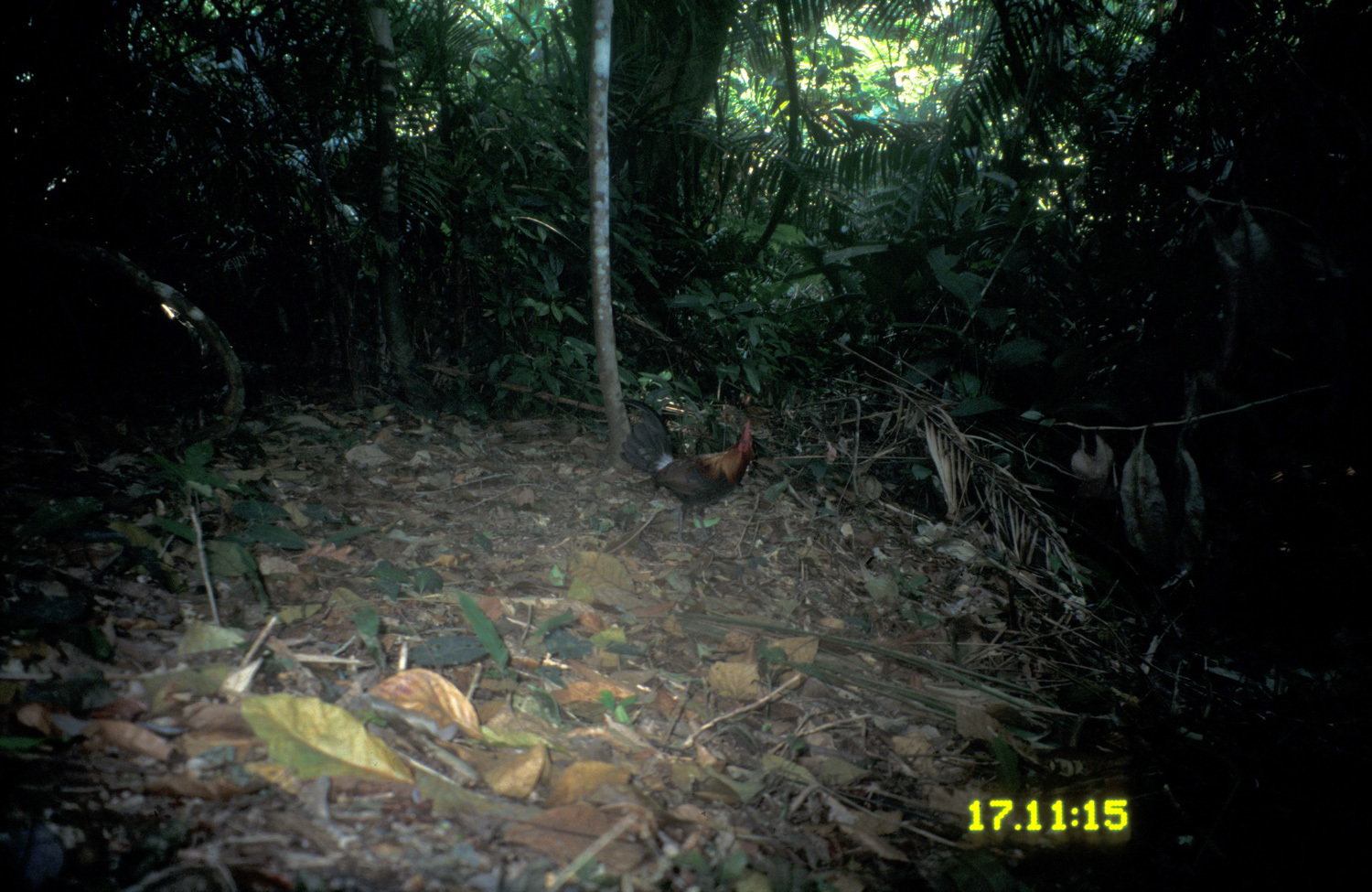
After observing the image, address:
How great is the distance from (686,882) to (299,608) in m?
1.38

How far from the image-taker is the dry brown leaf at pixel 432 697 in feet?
4.92

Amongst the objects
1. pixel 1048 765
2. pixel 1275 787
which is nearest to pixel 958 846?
pixel 1048 765

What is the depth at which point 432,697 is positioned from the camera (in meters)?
1.54

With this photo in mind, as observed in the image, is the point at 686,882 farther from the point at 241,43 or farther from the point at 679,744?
the point at 241,43

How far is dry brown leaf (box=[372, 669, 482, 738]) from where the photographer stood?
1499 mm

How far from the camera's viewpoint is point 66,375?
8.25ft

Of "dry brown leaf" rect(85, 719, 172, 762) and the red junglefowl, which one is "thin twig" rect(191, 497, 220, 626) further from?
the red junglefowl

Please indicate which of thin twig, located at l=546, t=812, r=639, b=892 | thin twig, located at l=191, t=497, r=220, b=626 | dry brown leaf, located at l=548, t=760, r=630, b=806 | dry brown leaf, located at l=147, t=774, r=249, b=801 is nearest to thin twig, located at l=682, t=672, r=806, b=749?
dry brown leaf, located at l=548, t=760, r=630, b=806

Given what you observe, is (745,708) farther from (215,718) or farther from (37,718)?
(37,718)

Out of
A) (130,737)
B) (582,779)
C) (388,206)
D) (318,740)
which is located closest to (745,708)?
(582,779)

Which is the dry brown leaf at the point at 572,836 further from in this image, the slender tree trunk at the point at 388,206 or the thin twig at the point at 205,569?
the slender tree trunk at the point at 388,206

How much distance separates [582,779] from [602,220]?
2643 mm
